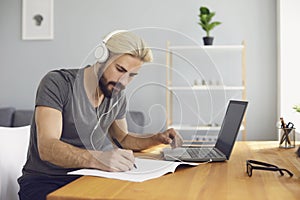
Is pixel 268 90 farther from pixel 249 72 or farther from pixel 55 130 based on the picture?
pixel 55 130

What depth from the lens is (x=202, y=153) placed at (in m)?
1.50

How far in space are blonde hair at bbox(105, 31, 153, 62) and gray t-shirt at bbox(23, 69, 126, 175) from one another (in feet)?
0.45

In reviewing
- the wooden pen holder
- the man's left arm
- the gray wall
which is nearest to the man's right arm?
the man's left arm

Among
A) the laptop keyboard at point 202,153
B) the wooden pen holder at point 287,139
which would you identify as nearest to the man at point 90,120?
the laptop keyboard at point 202,153

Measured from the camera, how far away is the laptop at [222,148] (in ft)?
4.58

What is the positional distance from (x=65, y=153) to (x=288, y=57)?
248 cm

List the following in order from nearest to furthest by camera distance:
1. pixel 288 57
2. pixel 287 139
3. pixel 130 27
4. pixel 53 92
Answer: pixel 53 92 < pixel 287 139 < pixel 288 57 < pixel 130 27

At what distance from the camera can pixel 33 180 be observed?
156 centimetres

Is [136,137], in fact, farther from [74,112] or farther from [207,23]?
[207,23]

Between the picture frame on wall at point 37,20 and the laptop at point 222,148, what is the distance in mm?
2679

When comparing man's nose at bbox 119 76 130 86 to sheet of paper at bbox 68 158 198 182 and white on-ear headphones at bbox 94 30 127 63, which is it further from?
sheet of paper at bbox 68 158 198 182

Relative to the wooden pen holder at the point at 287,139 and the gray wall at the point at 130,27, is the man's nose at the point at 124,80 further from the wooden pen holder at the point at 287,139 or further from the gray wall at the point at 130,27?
the gray wall at the point at 130,27

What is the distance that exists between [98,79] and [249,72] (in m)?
2.46

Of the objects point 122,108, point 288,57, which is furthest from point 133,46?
point 288,57
